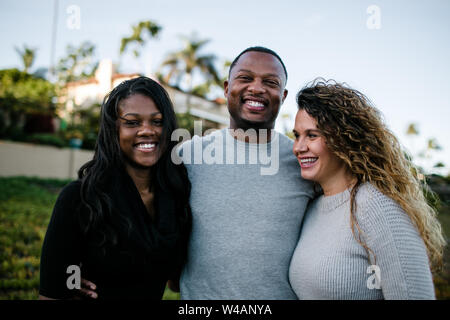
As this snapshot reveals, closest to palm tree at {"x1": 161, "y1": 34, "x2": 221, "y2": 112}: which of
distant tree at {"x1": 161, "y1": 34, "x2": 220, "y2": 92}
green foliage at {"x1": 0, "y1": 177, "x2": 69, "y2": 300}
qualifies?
distant tree at {"x1": 161, "y1": 34, "x2": 220, "y2": 92}

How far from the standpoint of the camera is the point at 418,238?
2.03 meters

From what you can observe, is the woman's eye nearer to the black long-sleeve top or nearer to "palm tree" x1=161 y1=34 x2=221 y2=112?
the black long-sleeve top

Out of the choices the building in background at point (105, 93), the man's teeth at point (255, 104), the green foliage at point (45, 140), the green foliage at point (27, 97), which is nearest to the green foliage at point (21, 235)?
the man's teeth at point (255, 104)

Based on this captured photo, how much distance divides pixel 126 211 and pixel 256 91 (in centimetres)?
153

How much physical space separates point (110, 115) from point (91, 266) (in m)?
1.08

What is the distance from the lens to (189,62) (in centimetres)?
2573

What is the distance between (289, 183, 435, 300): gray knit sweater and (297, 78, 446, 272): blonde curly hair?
0.31 feet

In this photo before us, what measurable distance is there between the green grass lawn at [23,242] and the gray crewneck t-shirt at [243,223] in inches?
69.7

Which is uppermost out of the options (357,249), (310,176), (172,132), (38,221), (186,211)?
(172,132)
